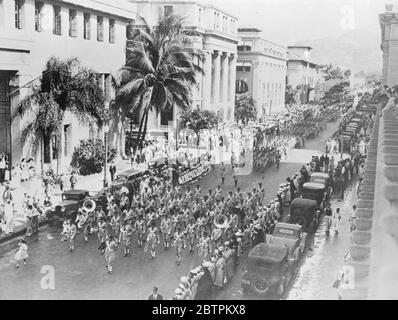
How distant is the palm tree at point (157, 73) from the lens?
1316 inches

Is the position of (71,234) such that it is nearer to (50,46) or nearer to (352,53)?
(50,46)

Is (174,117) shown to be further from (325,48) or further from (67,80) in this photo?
(325,48)

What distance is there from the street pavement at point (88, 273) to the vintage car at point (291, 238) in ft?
3.68

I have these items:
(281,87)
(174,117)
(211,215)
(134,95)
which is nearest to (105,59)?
(134,95)

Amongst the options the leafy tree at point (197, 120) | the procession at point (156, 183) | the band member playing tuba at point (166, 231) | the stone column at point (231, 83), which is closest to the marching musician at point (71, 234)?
the procession at point (156, 183)

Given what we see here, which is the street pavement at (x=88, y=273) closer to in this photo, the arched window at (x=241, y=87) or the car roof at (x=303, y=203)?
the car roof at (x=303, y=203)

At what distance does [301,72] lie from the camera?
96000 millimetres

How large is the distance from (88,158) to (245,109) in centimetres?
3467

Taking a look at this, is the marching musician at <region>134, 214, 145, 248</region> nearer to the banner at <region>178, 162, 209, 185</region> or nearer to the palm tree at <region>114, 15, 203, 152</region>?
the banner at <region>178, 162, 209, 185</region>

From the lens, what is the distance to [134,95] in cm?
3362

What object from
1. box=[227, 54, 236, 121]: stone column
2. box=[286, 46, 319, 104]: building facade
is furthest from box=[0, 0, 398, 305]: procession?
box=[286, 46, 319, 104]: building facade

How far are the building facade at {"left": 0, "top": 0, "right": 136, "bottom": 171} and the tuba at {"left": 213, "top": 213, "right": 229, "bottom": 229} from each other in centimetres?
1206

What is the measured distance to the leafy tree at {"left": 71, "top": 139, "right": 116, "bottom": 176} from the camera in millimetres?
30016

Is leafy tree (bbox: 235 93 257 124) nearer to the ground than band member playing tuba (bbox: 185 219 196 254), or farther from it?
farther from it
